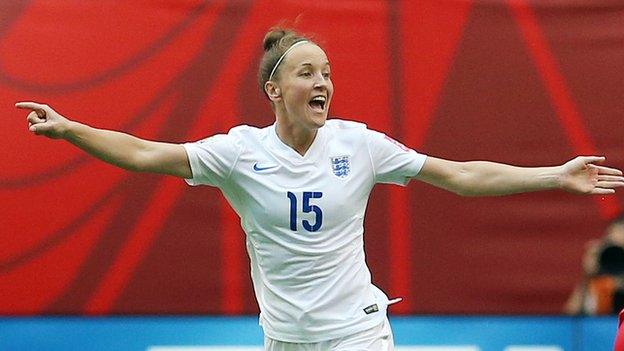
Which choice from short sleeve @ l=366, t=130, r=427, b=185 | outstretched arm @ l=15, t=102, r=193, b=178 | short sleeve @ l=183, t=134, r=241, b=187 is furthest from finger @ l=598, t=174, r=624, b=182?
outstretched arm @ l=15, t=102, r=193, b=178

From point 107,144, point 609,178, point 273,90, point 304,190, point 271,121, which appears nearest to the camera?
point 107,144

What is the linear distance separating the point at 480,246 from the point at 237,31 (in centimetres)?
158

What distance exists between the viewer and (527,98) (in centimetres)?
628

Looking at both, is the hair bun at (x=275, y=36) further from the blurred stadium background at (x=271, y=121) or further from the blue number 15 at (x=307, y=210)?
the blurred stadium background at (x=271, y=121)

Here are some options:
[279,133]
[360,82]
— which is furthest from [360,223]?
[360,82]

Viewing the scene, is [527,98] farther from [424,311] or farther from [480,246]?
[424,311]

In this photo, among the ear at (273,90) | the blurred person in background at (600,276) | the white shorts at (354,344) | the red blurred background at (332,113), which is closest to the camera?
Answer: the white shorts at (354,344)

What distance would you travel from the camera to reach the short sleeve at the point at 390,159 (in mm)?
4480

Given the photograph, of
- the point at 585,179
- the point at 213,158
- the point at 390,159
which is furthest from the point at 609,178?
the point at 213,158

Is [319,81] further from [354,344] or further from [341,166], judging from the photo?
[354,344]

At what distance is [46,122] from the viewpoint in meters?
4.11

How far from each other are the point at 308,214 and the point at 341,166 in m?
0.22

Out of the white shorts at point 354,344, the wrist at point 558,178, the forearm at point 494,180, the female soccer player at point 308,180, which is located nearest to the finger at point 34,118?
the female soccer player at point 308,180

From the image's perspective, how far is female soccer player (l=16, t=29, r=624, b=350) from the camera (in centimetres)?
432
